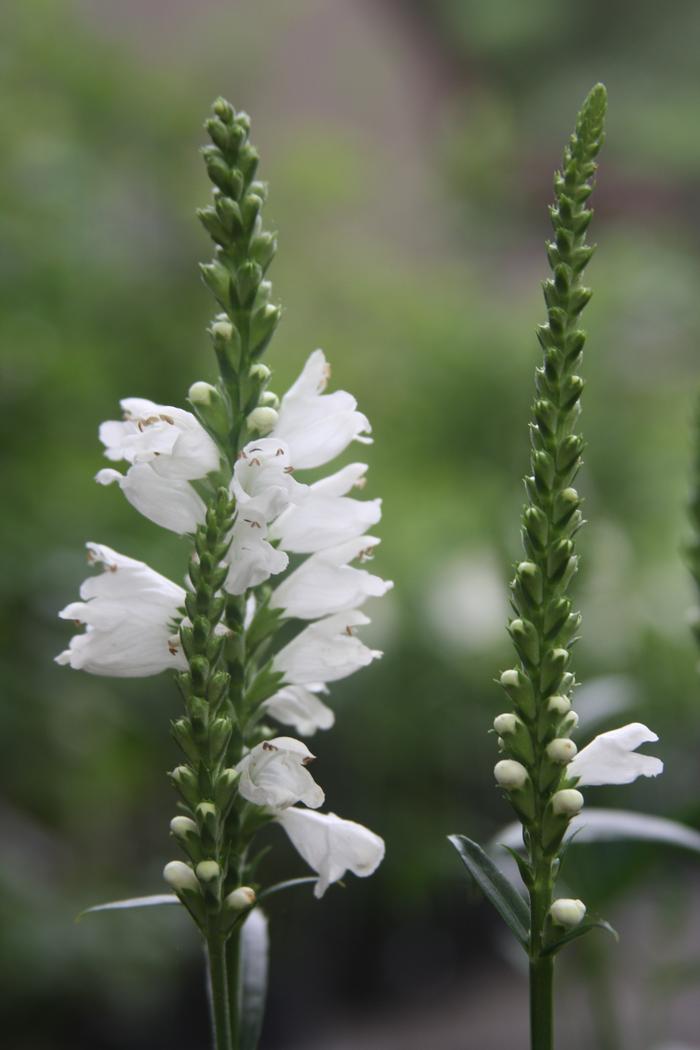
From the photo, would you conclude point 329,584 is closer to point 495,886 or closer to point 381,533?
point 495,886

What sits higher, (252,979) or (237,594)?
(237,594)

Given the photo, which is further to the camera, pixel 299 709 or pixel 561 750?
pixel 299 709

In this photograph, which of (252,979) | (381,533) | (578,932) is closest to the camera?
(578,932)

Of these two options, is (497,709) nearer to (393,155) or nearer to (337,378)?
(337,378)

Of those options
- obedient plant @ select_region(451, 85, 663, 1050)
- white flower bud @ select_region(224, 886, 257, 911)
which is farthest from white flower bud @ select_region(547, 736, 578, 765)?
white flower bud @ select_region(224, 886, 257, 911)

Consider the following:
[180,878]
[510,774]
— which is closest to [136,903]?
[180,878]

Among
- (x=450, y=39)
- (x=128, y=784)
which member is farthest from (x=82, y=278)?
(x=450, y=39)
